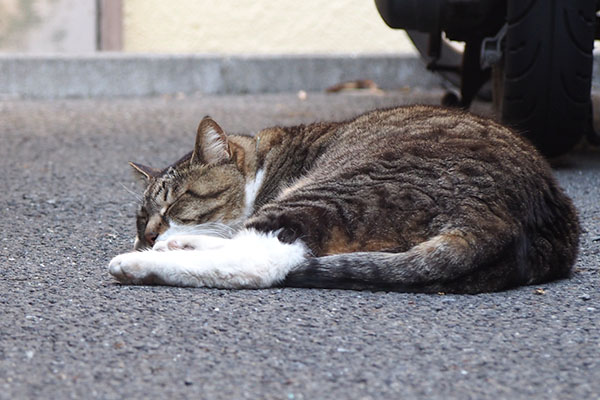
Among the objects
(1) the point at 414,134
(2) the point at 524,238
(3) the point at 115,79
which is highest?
(1) the point at 414,134

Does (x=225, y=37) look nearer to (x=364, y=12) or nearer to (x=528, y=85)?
(x=364, y=12)

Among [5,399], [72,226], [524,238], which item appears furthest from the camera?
[72,226]

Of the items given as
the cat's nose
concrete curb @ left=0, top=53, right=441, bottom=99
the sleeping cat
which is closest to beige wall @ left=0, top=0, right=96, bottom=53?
concrete curb @ left=0, top=53, right=441, bottom=99

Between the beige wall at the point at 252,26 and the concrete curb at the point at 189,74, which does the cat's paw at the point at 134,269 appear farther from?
the beige wall at the point at 252,26

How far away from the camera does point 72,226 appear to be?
3.53 meters

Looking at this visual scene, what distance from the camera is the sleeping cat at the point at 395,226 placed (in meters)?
2.47

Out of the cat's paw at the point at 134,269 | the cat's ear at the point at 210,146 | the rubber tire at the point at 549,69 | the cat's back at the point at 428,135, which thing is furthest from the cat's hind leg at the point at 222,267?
the rubber tire at the point at 549,69

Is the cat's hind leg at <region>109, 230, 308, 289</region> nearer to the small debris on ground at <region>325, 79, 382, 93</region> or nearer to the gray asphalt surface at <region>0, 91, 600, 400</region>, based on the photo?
the gray asphalt surface at <region>0, 91, 600, 400</region>

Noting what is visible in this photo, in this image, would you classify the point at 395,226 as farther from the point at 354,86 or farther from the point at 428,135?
the point at 354,86

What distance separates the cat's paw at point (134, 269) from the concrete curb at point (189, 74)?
16.3ft

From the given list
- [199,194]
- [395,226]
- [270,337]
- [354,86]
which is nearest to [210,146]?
[199,194]

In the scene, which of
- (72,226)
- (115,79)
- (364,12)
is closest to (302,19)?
(364,12)

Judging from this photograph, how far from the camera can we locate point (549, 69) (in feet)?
13.2

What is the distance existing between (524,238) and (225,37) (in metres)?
5.59
